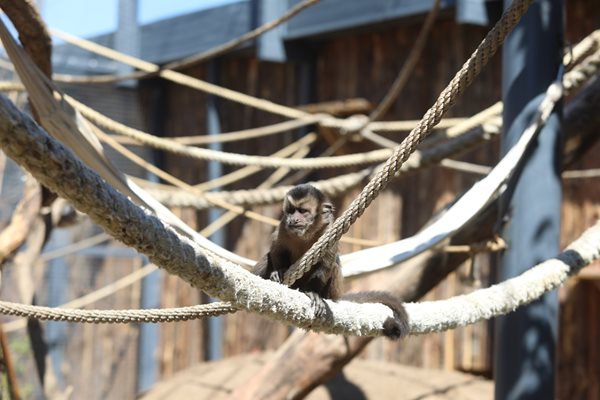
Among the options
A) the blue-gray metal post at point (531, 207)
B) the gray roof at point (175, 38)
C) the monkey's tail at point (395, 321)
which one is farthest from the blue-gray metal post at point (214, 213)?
the monkey's tail at point (395, 321)

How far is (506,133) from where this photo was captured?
140 inches

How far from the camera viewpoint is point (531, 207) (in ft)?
11.3

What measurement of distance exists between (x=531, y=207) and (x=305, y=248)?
0.89 meters

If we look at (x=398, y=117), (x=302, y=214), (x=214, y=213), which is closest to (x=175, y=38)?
(x=214, y=213)

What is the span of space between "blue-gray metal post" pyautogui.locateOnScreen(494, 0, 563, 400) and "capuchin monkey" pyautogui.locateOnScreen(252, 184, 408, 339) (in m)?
0.73

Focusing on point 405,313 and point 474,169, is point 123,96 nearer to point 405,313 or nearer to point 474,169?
point 474,169

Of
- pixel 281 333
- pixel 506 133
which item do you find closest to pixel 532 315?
pixel 506 133

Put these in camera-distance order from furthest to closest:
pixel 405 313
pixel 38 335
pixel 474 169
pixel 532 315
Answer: pixel 474 169 < pixel 38 335 < pixel 532 315 < pixel 405 313

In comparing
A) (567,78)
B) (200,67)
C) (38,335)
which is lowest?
(38,335)

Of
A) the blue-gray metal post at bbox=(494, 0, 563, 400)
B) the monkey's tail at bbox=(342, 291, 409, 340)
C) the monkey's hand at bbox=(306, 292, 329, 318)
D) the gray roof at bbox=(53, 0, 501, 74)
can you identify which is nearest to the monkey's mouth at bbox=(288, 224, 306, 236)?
the monkey's tail at bbox=(342, 291, 409, 340)

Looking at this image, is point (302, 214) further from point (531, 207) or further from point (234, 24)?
point (234, 24)

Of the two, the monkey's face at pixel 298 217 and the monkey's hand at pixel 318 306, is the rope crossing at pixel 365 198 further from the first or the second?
the monkey's face at pixel 298 217

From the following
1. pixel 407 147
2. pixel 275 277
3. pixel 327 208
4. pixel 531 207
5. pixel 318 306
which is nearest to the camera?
pixel 407 147

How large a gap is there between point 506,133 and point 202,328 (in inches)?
206
